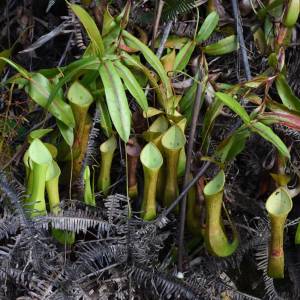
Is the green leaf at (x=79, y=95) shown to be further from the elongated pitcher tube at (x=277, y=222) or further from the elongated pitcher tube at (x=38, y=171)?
the elongated pitcher tube at (x=277, y=222)

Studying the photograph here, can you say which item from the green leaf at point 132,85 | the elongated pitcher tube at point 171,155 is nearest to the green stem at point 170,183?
the elongated pitcher tube at point 171,155

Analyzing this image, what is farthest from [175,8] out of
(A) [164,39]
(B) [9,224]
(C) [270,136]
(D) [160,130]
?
(B) [9,224]

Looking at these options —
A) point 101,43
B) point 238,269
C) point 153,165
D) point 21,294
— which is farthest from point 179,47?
point 21,294

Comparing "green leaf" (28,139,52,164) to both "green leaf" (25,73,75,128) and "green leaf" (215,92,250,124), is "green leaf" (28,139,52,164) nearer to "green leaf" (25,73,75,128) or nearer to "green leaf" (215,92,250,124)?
"green leaf" (25,73,75,128)

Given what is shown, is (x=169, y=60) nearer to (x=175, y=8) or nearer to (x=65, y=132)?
(x=175, y=8)

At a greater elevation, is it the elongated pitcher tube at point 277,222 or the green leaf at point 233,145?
the green leaf at point 233,145

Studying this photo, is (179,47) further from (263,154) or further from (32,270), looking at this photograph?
(32,270)
